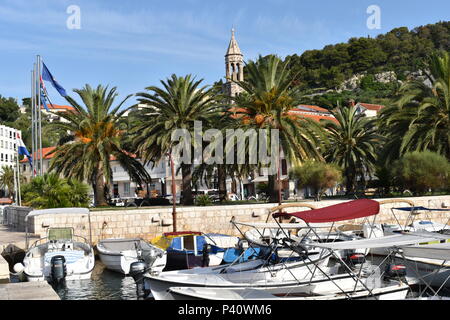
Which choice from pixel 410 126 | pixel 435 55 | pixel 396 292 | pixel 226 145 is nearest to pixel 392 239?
pixel 396 292

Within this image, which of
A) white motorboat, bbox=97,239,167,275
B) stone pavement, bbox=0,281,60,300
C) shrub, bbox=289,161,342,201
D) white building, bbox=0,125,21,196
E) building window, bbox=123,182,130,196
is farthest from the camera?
Result: white building, bbox=0,125,21,196

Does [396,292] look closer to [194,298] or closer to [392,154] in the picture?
[194,298]

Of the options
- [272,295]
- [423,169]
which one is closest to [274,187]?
[423,169]

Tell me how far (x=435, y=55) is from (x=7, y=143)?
97.7m

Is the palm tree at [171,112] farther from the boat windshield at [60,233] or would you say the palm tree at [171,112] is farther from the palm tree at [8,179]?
the palm tree at [8,179]

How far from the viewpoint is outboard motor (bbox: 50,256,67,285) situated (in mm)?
19766

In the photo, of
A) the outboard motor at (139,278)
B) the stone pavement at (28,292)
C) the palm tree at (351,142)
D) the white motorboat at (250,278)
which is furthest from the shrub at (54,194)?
the palm tree at (351,142)

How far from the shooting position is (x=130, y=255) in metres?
22.3

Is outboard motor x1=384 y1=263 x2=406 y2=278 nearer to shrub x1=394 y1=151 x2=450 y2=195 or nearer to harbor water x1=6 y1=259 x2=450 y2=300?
harbor water x1=6 y1=259 x2=450 y2=300

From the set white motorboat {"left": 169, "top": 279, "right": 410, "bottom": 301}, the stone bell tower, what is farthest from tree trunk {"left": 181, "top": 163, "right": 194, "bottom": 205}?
the stone bell tower

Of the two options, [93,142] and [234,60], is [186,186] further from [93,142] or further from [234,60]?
[234,60]

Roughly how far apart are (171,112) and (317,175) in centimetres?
1242

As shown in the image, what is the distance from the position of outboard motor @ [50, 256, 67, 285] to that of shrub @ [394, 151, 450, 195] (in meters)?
24.1

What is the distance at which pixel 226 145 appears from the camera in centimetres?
3291
